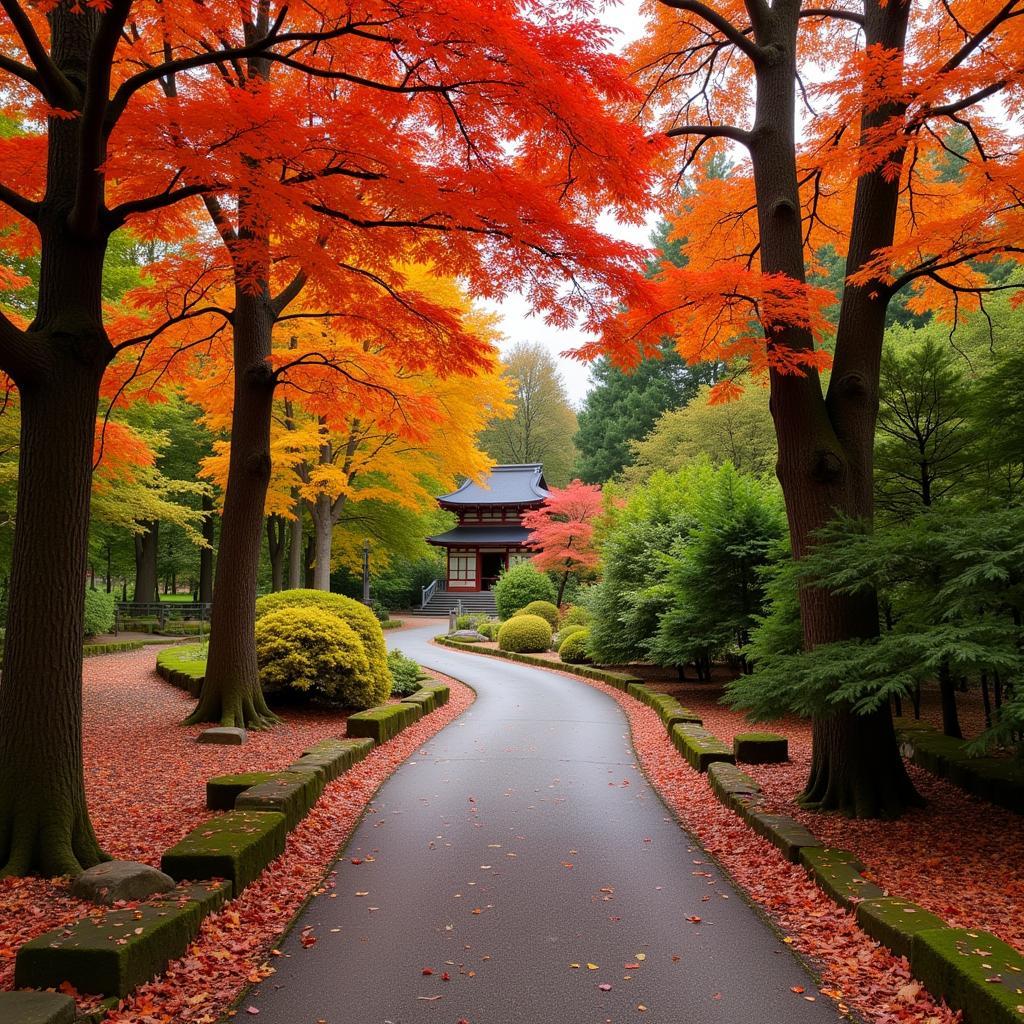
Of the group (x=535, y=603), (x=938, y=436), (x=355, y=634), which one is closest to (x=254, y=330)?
(x=355, y=634)

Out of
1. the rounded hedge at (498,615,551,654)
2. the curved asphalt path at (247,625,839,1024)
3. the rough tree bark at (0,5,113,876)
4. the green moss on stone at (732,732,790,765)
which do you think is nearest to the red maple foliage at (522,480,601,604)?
the rounded hedge at (498,615,551,654)

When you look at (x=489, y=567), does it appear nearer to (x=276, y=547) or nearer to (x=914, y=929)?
(x=276, y=547)

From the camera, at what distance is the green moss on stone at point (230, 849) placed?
167 inches

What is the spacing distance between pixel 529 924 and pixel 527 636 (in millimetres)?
18945

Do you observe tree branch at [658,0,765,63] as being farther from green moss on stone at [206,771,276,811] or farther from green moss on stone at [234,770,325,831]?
green moss on stone at [206,771,276,811]

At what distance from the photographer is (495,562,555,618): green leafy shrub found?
28.6 meters

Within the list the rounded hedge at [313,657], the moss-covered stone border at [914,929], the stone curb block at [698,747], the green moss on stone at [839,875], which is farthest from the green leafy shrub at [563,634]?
the green moss on stone at [839,875]

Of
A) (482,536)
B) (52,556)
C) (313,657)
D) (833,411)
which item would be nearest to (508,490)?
(482,536)

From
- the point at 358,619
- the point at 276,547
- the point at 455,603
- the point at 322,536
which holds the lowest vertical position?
the point at 455,603

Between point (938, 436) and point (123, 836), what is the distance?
9.08 meters

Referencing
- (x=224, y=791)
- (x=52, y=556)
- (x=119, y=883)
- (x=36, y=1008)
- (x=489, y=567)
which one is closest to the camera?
(x=36, y=1008)

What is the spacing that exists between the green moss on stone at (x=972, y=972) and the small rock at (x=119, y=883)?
3510mm

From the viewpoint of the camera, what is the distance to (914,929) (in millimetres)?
3525

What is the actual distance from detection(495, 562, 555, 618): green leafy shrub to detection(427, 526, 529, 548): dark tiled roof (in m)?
11.8
